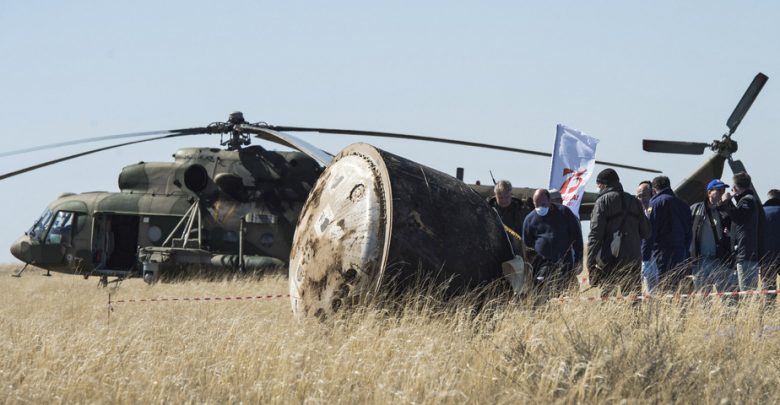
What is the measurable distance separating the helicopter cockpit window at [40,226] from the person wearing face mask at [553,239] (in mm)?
13194

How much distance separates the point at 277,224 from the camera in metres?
17.3

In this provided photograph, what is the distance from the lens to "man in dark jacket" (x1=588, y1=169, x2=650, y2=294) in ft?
29.5

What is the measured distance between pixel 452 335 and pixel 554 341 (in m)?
0.92

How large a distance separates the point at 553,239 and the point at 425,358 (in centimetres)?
361

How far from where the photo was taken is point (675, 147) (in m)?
17.0

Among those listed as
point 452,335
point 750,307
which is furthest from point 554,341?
point 750,307

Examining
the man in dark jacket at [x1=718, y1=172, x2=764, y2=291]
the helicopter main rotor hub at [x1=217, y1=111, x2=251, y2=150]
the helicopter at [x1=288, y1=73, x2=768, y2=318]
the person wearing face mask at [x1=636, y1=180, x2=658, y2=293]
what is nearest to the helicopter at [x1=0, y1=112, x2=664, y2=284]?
the helicopter main rotor hub at [x1=217, y1=111, x2=251, y2=150]

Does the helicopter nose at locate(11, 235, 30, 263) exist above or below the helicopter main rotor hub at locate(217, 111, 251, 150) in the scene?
below

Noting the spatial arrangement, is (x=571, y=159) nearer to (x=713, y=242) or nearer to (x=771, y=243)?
(x=713, y=242)

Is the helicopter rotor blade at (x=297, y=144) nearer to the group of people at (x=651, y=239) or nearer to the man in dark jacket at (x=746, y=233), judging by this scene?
the group of people at (x=651, y=239)

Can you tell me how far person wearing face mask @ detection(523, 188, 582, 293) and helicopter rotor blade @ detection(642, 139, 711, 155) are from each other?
8397mm

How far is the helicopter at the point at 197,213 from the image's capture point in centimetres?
1722

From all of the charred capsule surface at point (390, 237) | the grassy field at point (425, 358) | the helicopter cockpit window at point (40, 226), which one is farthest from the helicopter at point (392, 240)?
the helicopter cockpit window at point (40, 226)

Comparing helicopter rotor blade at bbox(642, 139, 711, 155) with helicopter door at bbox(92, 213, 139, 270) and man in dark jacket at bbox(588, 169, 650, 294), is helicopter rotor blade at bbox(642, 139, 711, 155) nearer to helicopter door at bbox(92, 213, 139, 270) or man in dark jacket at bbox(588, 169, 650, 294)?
man in dark jacket at bbox(588, 169, 650, 294)
